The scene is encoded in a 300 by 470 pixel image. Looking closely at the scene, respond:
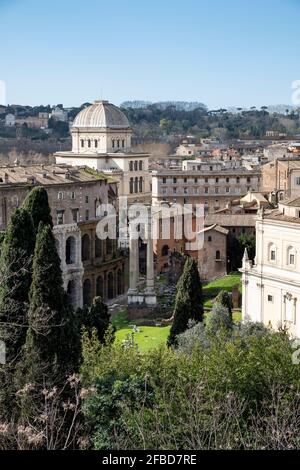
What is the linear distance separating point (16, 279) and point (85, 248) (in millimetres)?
25144

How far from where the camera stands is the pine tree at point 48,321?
1895cm

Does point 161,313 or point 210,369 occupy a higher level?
point 210,369

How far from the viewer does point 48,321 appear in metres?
19.3

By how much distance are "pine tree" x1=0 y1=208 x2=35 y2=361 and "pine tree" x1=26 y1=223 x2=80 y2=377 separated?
374mm

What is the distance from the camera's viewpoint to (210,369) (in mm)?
19812

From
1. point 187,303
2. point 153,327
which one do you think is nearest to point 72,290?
point 153,327

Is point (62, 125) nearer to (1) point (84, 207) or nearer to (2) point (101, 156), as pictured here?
(2) point (101, 156)

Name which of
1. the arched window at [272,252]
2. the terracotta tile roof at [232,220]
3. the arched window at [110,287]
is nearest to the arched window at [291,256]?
the arched window at [272,252]

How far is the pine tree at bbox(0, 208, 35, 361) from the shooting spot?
1953cm

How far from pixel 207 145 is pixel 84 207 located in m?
69.8

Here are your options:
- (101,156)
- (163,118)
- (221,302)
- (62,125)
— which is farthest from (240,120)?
(221,302)

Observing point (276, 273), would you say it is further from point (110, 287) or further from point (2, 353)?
point (2, 353)

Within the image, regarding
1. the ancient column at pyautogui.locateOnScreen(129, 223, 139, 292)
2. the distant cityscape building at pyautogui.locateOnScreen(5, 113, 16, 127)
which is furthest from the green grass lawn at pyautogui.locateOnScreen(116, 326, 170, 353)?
the distant cityscape building at pyautogui.locateOnScreen(5, 113, 16, 127)

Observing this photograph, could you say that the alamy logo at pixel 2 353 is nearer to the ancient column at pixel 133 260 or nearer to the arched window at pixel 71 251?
the ancient column at pixel 133 260
